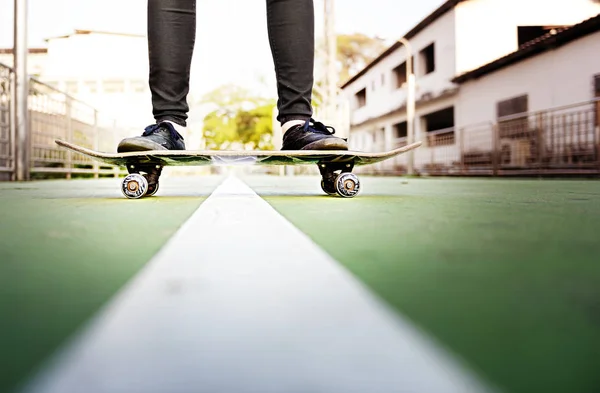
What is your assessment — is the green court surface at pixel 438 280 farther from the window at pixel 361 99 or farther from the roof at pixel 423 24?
the window at pixel 361 99

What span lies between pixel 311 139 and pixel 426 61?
17.6 meters

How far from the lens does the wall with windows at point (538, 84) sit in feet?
36.2

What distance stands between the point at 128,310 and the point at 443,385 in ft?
1.01

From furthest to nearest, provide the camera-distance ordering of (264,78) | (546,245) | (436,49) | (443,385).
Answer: (264,78)
(436,49)
(546,245)
(443,385)

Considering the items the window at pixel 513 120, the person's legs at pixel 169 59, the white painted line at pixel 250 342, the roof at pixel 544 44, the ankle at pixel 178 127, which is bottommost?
the white painted line at pixel 250 342

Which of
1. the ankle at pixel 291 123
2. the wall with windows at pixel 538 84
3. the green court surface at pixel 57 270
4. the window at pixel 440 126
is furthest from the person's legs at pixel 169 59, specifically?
the window at pixel 440 126

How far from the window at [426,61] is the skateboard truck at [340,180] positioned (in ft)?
55.8

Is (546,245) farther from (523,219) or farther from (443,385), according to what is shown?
(443,385)

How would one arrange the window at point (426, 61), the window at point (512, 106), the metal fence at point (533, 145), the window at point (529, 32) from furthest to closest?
the window at point (426, 61) → the window at point (529, 32) → the window at point (512, 106) → the metal fence at point (533, 145)

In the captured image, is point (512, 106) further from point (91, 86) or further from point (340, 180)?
point (91, 86)

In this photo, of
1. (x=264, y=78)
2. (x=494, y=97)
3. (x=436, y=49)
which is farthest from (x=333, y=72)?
(x=264, y=78)

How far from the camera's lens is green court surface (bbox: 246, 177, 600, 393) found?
401 millimetres

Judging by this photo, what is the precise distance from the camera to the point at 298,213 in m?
1.69

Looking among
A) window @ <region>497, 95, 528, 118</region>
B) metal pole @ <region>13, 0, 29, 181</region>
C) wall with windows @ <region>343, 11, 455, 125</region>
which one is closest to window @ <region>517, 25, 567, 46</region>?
wall with windows @ <region>343, 11, 455, 125</region>
